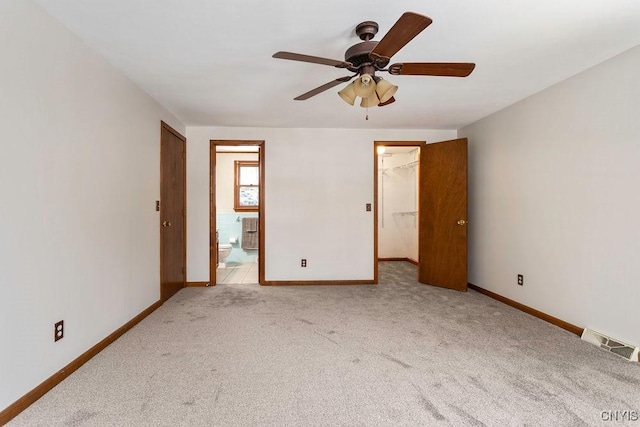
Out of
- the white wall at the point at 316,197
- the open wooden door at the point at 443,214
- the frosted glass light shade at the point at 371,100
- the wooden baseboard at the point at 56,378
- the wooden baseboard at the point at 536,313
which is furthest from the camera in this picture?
the white wall at the point at 316,197

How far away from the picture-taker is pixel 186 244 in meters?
4.17

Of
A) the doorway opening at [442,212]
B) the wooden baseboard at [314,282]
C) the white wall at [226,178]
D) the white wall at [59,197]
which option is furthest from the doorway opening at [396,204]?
the white wall at [59,197]

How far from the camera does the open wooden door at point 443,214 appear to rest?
12.8 ft

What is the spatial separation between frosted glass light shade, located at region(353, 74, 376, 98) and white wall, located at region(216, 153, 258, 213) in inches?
183

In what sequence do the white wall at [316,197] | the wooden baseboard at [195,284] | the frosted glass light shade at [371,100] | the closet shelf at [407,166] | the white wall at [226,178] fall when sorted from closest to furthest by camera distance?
the frosted glass light shade at [371,100], the wooden baseboard at [195,284], the white wall at [316,197], the closet shelf at [407,166], the white wall at [226,178]

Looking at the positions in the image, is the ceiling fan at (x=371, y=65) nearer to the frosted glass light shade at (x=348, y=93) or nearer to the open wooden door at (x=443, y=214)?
the frosted glass light shade at (x=348, y=93)

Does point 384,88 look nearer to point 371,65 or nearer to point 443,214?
point 371,65

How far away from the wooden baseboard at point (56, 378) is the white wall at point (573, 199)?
3758 mm

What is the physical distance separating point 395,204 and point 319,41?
4806mm

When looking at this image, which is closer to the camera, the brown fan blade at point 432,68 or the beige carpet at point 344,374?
the beige carpet at point 344,374

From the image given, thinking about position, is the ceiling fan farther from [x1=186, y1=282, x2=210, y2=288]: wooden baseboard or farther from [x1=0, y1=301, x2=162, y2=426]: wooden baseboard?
[x1=186, y1=282, x2=210, y2=288]: wooden baseboard

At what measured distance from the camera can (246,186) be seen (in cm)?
630

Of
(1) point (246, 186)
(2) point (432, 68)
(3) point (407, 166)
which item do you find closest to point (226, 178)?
(1) point (246, 186)

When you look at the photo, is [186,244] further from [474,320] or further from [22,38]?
[474,320]
